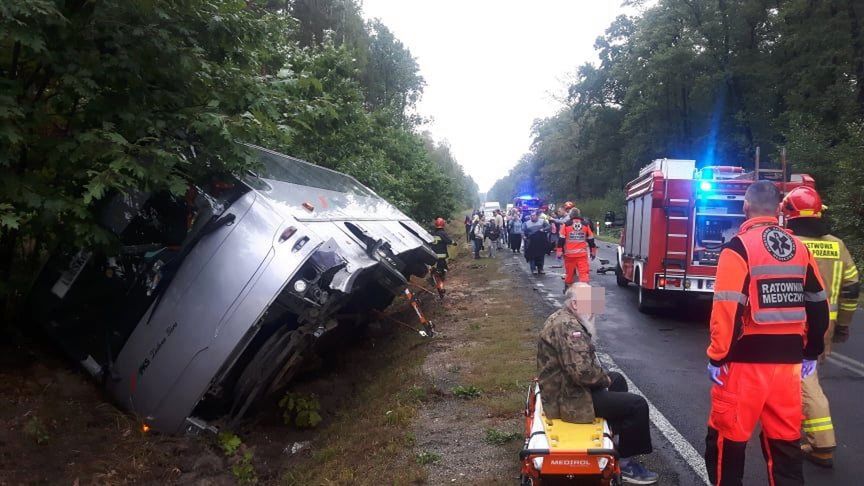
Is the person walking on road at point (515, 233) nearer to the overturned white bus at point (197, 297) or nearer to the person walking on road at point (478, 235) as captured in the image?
the person walking on road at point (478, 235)

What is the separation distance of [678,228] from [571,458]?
709 cm

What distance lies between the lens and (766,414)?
3145 millimetres

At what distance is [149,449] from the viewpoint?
437 cm

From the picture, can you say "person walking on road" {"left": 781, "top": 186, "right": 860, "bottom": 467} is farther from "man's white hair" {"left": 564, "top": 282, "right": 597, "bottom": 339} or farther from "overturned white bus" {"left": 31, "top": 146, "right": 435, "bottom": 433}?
"overturned white bus" {"left": 31, "top": 146, "right": 435, "bottom": 433}

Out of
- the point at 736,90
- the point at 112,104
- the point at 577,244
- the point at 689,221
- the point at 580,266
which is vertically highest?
the point at 736,90

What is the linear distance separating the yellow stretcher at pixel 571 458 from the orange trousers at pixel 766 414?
574mm

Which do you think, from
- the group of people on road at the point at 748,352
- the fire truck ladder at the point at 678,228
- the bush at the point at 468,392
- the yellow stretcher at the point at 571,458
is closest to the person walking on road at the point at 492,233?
the fire truck ladder at the point at 678,228

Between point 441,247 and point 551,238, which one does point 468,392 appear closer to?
point 441,247

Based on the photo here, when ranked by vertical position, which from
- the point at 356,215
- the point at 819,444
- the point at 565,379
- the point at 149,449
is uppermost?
the point at 356,215

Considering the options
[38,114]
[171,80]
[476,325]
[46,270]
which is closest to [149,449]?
[46,270]

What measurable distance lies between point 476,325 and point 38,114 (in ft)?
21.0

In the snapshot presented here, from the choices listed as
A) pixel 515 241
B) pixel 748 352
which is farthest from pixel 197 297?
pixel 515 241

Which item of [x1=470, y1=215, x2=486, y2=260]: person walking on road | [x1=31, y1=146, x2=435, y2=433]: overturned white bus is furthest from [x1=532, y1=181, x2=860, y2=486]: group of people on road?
[x1=470, y1=215, x2=486, y2=260]: person walking on road

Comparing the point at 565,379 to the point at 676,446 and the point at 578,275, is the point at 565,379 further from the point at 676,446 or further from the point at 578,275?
the point at 578,275
